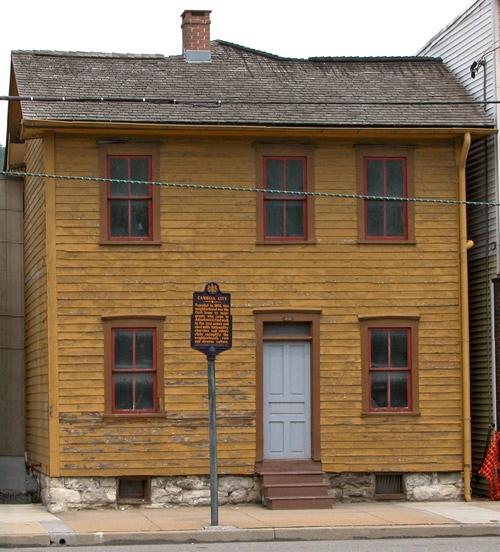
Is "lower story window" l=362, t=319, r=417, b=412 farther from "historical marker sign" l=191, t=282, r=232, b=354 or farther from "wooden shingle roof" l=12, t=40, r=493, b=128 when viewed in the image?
"historical marker sign" l=191, t=282, r=232, b=354

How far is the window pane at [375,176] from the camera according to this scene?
887 inches

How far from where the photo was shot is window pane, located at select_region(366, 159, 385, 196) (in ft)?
73.9

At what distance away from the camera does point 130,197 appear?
71.5 ft

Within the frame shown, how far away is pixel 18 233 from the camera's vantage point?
25672 mm

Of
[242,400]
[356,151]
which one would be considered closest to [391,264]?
[356,151]

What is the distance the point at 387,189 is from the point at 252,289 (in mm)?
2988

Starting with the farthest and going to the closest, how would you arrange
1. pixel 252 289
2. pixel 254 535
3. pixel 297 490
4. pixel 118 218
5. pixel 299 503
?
pixel 252 289 → pixel 118 218 → pixel 297 490 → pixel 299 503 → pixel 254 535

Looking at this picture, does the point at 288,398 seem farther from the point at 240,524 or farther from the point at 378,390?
the point at 240,524

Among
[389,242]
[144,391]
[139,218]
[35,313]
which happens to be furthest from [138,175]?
[389,242]

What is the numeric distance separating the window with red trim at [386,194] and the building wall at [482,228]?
1510 mm

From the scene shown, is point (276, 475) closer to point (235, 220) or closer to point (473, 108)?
point (235, 220)

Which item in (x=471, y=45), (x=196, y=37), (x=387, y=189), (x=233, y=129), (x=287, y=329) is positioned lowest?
(x=287, y=329)

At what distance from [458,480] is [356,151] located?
19.5 feet

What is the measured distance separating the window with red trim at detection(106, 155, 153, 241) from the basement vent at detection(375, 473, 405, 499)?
5762 millimetres
